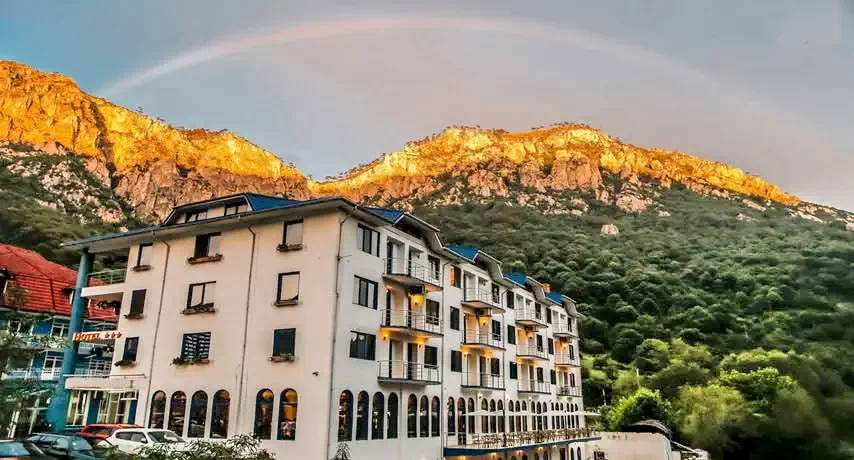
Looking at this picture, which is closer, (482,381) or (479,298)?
(482,381)

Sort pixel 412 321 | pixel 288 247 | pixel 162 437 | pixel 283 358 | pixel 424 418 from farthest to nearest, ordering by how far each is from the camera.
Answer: pixel 412 321
pixel 424 418
pixel 288 247
pixel 283 358
pixel 162 437

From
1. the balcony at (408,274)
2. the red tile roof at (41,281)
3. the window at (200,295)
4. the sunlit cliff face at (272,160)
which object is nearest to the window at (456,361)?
the balcony at (408,274)

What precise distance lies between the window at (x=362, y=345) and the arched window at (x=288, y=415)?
3.40m

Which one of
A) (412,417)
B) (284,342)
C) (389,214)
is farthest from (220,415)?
(389,214)

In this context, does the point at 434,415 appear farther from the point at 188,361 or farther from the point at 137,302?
the point at 137,302

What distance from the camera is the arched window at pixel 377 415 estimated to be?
1120 inches

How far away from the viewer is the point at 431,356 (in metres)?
34.5

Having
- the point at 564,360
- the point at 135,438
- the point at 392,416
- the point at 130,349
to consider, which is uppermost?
the point at 564,360

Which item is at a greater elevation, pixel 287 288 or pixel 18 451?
pixel 287 288

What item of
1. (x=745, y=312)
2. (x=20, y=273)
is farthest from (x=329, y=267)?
(x=745, y=312)

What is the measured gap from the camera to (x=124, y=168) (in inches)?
5276

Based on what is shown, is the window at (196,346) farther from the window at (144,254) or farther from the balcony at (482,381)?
the balcony at (482,381)

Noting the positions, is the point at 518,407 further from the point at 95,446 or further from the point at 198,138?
the point at 198,138

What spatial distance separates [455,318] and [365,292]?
10327 millimetres
